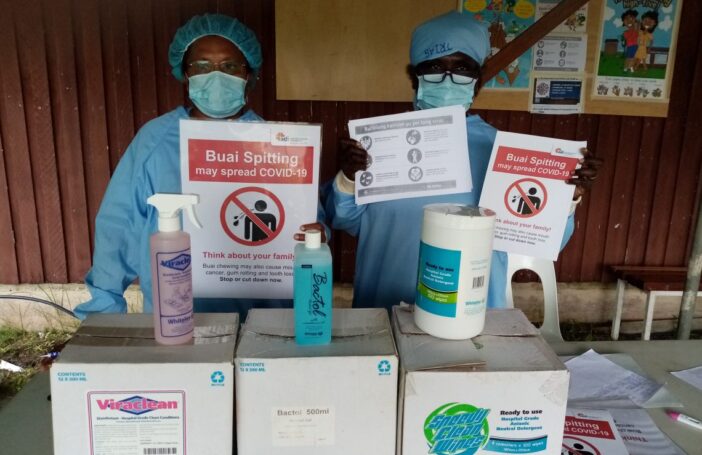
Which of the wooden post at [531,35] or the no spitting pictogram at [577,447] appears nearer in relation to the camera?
the no spitting pictogram at [577,447]

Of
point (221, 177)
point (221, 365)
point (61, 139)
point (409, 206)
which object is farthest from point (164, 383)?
point (61, 139)

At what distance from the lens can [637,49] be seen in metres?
3.38

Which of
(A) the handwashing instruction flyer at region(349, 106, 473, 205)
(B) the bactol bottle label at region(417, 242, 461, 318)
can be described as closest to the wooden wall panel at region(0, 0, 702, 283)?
(A) the handwashing instruction flyer at region(349, 106, 473, 205)

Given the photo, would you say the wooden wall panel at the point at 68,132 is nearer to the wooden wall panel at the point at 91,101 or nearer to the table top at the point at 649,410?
the wooden wall panel at the point at 91,101

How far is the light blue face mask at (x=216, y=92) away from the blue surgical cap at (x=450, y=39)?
0.66 metres

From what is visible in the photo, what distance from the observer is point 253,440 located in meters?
0.87

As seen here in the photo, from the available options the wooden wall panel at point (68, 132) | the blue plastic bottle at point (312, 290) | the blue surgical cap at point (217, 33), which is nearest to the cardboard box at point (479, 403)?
the blue plastic bottle at point (312, 290)

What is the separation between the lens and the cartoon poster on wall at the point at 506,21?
3.25 metres

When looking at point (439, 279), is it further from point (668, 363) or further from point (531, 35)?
point (531, 35)

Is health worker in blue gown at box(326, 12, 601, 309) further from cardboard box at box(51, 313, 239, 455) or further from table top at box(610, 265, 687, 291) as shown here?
table top at box(610, 265, 687, 291)

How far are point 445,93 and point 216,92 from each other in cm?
79

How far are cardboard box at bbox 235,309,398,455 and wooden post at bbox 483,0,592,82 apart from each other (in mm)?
2645

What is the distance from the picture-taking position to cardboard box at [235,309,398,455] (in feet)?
2.80

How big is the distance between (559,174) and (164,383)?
124cm
